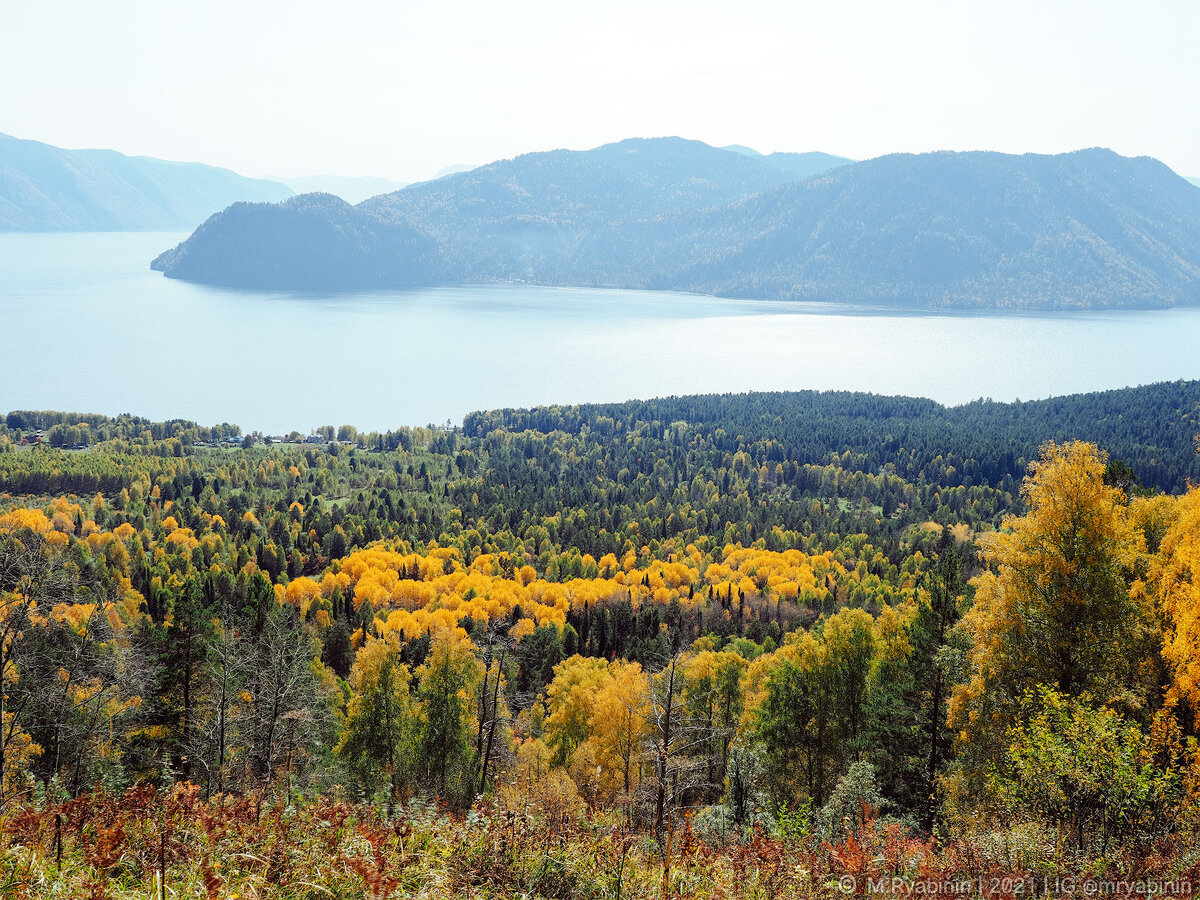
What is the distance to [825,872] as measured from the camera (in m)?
10.2

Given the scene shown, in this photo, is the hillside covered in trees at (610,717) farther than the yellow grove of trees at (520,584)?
No

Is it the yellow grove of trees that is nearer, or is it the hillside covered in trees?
the hillside covered in trees

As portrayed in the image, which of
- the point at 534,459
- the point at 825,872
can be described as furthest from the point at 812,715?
the point at 534,459

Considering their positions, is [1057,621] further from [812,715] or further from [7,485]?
[7,485]

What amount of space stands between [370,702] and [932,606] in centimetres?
2327

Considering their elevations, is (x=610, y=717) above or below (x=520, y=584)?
above

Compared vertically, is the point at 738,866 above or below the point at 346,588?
above

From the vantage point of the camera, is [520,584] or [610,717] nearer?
[610,717]

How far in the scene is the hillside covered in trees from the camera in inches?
371

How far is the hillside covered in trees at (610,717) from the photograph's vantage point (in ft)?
30.9

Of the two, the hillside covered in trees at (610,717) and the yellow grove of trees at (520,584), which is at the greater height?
the hillside covered in trees at (610,717)

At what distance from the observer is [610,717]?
39.3m

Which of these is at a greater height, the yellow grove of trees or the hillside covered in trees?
the hillside covered in trees

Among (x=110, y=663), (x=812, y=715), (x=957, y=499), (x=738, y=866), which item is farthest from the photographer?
(x=957, y=499)
